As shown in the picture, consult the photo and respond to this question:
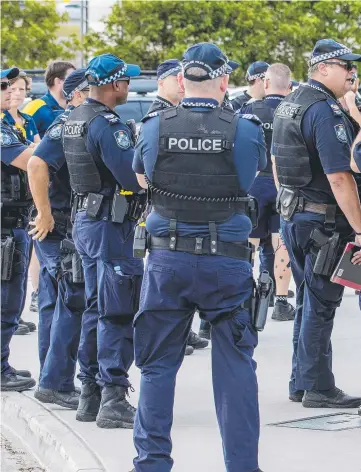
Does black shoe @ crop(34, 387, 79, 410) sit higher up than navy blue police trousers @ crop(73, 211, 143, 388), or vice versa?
navy blue police trousers @ crop(73, 211, 143, 388)

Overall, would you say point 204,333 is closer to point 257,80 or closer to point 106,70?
point 257,80

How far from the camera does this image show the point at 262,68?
33.6ft

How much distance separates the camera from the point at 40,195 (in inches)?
268

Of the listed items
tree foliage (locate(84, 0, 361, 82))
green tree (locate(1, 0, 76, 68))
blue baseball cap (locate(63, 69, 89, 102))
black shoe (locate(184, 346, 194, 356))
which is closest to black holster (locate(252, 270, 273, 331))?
blue baseball cap (locate(63, 69, 89, 102))

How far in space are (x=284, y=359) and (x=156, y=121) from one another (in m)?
3.44

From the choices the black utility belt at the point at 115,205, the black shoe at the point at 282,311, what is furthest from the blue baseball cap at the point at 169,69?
the black shoe at the point at 282,311

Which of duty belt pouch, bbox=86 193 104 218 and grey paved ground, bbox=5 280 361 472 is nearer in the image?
grey paved ground, bbox=5 280 361 472

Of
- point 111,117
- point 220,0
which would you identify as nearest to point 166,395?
point 111,117

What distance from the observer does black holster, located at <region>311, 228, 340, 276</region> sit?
20.9 feet

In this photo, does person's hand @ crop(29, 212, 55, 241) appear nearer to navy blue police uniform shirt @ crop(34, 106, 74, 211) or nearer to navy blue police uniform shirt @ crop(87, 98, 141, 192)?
navy blue police uniform shirt @ crop(34, 106, 74, 211)

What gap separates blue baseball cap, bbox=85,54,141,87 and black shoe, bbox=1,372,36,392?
7.27ft

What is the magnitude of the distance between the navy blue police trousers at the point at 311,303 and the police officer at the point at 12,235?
6.18ft

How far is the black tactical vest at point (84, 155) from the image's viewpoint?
6238 mm

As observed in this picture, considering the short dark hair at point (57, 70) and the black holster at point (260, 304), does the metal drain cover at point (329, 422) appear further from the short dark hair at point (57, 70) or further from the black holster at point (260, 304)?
the short dark hair at point (57, 70)
